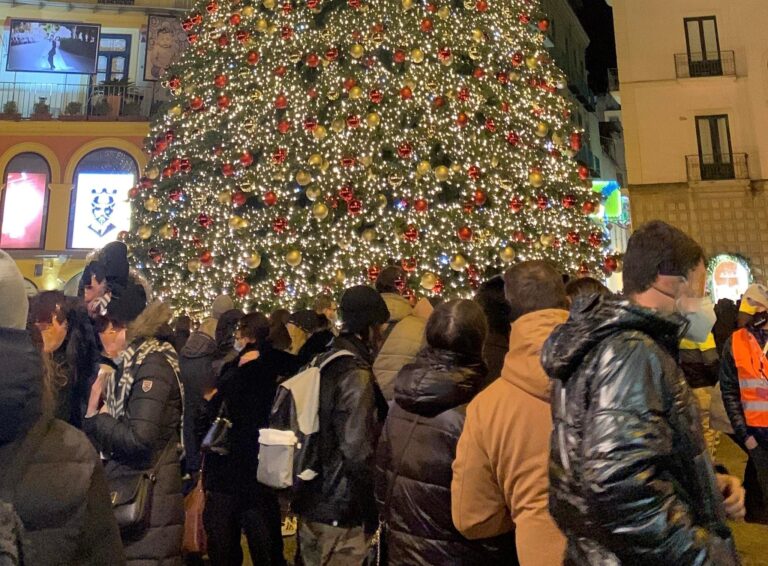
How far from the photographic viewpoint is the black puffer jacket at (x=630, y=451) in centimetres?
138

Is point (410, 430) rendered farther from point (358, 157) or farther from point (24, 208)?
point (24, 208)

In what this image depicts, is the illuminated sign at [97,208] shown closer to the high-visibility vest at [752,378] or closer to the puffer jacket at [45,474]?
the high-visibility vest at [752,378]

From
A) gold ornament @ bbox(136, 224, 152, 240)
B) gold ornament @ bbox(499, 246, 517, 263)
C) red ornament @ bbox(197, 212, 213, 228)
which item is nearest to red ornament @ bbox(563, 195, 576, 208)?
gold ornament @ bbox(499, 246, 517, 263)

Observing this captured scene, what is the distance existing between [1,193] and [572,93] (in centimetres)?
2323

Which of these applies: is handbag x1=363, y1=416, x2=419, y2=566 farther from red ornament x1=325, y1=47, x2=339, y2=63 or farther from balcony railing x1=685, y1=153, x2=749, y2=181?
balcony railing x1=685, y1=153, x2=749, y2=181

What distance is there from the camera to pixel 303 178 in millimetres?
8461

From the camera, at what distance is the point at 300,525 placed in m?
3.10

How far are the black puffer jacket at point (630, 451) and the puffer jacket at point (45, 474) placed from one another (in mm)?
1219

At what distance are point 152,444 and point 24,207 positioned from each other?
18791mm

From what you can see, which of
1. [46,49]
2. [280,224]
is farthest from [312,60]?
[46,49]

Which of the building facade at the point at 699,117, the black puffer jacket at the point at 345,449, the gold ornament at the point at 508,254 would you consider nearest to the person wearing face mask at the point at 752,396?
the black puffer jacket at the point at 345,449

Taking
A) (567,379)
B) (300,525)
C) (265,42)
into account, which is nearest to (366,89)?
(265,42)

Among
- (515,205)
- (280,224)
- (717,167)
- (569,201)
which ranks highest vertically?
(717,167)

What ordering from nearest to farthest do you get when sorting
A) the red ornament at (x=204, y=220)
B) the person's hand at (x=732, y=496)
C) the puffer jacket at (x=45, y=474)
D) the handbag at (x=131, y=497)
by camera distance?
the puffer jacket at (x=45, y=474) → the person's hand at (x=732, y=496) → the handbag at (x=131, y=497) → the red ornament at (x=204, y=220)
